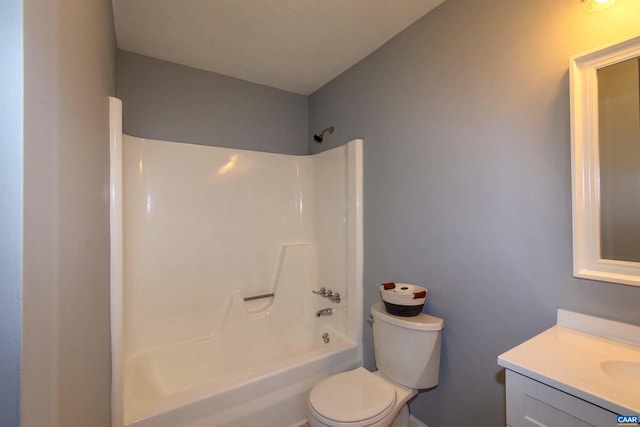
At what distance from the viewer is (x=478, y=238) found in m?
1.37

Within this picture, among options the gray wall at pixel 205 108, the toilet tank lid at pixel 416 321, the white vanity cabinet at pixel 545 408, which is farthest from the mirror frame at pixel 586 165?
the gray wall at pixel 205 108

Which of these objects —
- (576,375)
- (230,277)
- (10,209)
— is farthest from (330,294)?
(10,209)

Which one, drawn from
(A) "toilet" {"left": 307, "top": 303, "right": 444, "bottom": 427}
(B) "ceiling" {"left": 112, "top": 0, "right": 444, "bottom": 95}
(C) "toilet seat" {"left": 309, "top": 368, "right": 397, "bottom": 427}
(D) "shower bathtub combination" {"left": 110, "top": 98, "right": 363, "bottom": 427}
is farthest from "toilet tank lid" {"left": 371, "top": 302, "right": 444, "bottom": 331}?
(B) "ceiling" {"left": 112, "top": 0, "right": 444, "bottom": 95}

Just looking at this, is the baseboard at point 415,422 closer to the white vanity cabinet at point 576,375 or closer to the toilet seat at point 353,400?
the toilet seat at point 353,400

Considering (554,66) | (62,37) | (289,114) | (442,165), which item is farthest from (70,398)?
(289,114)

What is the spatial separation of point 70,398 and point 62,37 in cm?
74

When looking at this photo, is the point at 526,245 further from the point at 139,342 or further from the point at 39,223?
the point at 139,342

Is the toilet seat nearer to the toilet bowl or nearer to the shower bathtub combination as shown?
the toilet bowl

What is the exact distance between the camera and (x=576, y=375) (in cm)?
79

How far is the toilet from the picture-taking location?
1.28 meters

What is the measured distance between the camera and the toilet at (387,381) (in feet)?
4.20

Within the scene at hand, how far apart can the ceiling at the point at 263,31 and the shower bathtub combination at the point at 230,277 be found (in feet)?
2.11

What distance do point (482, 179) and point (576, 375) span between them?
849mm

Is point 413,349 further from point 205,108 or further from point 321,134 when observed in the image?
point 205,108
